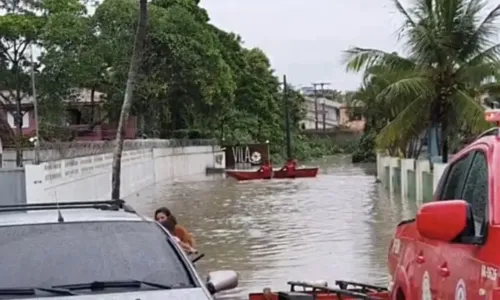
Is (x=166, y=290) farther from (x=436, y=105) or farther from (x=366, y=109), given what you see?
(x=366, y=109)

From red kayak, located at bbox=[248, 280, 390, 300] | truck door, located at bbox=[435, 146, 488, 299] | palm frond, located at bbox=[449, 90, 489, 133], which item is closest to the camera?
truck door, located at bbox=[435, 146, 488, 299]

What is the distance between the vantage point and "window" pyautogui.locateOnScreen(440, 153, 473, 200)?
523 centimetres

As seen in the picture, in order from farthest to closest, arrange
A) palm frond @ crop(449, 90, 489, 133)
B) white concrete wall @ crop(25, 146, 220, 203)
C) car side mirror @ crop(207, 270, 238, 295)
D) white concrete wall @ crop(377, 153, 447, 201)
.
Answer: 1. white concrete wall @ crop(377, 153, 447, 201)
2. palm frond @ crop(449, 90, 489, 133)
3. white concrete wall @ crop(25, 146, 220, 203)
4. car side mirror @ crop(207, 270, 238, 295)

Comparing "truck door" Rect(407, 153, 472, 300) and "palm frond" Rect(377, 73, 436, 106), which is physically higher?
"palm frond" Rect(377, 73, 436, 106)

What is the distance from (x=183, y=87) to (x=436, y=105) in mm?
21516

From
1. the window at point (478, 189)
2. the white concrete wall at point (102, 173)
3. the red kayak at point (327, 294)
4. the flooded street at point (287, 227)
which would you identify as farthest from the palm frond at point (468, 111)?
the window at point (478, 189)

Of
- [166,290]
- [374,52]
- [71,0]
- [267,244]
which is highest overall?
[71,0]

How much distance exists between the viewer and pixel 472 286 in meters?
4.18

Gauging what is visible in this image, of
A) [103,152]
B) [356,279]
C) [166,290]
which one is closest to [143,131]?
[103,152]

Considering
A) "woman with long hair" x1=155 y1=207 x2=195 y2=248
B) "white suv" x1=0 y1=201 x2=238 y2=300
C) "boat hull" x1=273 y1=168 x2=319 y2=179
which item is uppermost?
"white suv" x1=0 y1=201 x2=238 y2=300

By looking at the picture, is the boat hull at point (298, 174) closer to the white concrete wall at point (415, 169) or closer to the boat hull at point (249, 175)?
the boat hull at point (249, 175)

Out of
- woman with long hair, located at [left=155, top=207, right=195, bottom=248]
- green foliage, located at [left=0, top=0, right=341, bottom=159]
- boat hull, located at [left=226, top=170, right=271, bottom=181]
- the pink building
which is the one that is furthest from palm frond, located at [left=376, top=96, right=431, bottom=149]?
the pink building

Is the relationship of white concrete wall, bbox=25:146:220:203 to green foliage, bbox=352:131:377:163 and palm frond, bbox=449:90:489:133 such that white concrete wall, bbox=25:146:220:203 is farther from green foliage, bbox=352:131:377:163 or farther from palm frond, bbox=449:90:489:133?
green foliage, bbox=352:131:377:163

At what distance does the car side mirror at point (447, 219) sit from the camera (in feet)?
13.8
